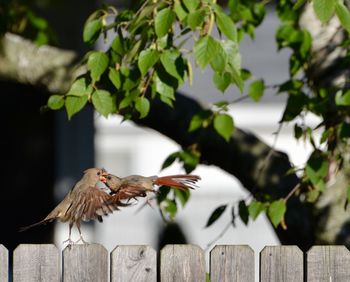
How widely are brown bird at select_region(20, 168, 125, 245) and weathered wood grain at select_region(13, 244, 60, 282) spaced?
0.10 metres

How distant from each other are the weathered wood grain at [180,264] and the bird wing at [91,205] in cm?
22

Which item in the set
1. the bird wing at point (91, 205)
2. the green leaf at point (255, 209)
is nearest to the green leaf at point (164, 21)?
the bird wing at point (91, 205)

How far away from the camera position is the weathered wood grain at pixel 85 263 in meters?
2.90

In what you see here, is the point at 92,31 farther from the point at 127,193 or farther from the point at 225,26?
the point at 127,193

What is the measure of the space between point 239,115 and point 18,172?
203cm

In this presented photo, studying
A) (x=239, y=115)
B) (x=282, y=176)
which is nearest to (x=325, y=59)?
(x=282, y=176)

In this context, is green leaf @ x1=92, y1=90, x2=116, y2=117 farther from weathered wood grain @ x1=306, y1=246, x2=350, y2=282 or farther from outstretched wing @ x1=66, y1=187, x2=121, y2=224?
weathered wood grain @ x1=306, y1=246, x2=350, y2=282

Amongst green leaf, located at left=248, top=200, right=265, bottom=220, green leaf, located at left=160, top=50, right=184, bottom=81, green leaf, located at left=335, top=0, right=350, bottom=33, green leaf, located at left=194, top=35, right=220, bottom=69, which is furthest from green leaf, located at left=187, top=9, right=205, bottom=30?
green leaf, located at left=248, top=200, right=265, bottom=220

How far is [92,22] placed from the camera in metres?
3.65

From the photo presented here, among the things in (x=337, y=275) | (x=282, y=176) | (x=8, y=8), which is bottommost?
(x=337, y=275)

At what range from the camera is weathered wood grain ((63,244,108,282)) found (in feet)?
9.52

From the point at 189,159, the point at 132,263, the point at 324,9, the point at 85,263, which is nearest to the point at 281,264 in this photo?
the point at 132,263

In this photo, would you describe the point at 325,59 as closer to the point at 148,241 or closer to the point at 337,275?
the point at 337,275

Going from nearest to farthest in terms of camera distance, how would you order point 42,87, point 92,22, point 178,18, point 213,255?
point 213,255 < point 178,18 < point 92,22 < point 42,87
